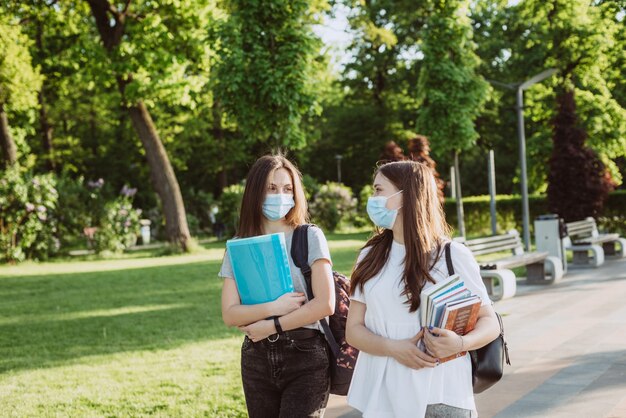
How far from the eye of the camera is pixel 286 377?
10.2 ft

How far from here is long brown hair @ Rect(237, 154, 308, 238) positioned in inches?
126

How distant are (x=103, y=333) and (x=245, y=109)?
3.62 metres

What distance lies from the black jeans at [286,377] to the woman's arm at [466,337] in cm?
62

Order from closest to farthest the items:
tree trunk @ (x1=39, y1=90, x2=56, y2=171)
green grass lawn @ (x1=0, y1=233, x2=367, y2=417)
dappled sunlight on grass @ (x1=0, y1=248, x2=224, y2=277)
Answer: green grass lawn @ (x1=0, y1=233, x2=367, y2=417) < dappled sunlight on grass @ (x1=0, y1=248, x2=224, y2=277) < tree trunk @ (x1=39, y1=90, x2=56, y2=171)

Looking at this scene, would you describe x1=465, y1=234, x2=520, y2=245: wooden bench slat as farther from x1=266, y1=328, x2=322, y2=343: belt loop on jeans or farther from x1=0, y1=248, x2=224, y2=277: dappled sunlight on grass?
x1=0, y1=248, x2=224, y2=277: dappled sunlight on grass

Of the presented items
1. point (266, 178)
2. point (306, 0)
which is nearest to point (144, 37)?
point (306, 0)

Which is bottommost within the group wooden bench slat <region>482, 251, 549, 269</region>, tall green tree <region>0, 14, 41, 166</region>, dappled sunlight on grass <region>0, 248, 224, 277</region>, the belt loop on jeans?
dappled sunlight on grass <region>0, 248, 224, 277</region>

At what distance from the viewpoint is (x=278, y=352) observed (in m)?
3.10

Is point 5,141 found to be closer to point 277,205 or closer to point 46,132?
point 46,132

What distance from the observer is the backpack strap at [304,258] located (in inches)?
123

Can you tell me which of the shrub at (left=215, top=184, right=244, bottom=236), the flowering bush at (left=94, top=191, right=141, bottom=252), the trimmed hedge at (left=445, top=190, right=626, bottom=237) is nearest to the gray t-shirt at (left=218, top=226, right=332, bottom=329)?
the flowering bush at (left=94, top=191, right=141, bottom=252)

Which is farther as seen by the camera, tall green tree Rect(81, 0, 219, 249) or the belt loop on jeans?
tall green tree Rect(81, 0, 219, 249)

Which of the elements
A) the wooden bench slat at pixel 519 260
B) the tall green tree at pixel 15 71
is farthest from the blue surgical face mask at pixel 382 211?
the tall green tree at pixel 15 71

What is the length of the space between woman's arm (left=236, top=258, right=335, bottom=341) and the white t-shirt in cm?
19
